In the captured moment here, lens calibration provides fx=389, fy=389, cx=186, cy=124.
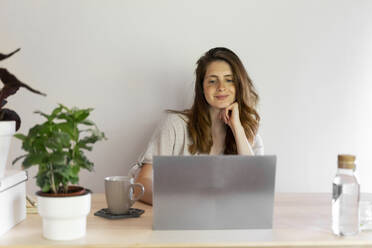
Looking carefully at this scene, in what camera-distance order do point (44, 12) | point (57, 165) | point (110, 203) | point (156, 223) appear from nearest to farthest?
point (57, 165) → point (156, 223) → point (110, 203) → point (44, 12)

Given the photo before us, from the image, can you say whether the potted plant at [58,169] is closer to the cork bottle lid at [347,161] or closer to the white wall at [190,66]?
the cork bottle lid at [347,161]

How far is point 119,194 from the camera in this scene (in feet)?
3.84

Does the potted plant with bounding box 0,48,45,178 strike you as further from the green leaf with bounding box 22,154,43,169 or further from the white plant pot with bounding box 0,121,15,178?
the green leaf with bounding box 22,154,43,169

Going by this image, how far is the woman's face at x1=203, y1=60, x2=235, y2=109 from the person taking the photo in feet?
6.04

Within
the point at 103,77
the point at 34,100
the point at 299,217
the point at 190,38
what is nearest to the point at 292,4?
the point at 190,38

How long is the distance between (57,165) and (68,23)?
1134 millimetres

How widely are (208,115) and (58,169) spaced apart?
43.3 inches

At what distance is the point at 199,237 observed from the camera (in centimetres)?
98

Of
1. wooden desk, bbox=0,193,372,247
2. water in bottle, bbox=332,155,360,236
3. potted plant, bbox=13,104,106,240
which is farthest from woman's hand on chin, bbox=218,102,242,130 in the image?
potted plant, bbox=13,104,106,240

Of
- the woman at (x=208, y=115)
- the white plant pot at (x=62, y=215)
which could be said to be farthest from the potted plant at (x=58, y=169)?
the woman at (x=208, y=115)

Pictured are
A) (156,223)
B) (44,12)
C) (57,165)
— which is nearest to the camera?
(57,165)

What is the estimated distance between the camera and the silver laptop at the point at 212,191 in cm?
102

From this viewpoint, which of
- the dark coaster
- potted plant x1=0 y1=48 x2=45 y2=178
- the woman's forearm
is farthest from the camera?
the woman's forearm

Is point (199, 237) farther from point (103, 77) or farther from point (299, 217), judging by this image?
point (103, 77)
